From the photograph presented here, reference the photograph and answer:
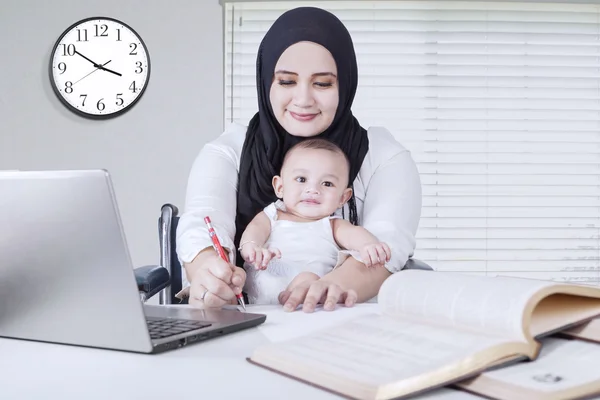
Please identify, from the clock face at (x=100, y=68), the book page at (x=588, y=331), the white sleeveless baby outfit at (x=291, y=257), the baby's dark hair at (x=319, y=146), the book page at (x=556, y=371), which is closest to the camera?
the book page at (x=556, y=371)

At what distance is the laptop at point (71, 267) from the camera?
2.02 ft

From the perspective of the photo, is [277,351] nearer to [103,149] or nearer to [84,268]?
[84,268]

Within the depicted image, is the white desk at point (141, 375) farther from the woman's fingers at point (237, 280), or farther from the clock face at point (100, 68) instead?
the clock face at point (100, 68)

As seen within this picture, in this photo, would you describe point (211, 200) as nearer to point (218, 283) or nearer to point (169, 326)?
point (218, 283)

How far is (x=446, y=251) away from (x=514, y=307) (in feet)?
8.27

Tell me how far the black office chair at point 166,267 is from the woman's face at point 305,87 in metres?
0.44

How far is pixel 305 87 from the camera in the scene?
1.56 meters

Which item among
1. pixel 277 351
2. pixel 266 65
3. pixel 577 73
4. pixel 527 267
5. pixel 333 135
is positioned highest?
pixel 577 73

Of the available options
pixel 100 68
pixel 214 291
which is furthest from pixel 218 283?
pixel 100 68

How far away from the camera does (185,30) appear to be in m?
2.97

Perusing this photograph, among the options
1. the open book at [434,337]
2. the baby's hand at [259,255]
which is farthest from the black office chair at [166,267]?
the open book at [434,337]

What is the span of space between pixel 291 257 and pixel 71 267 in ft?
2.74

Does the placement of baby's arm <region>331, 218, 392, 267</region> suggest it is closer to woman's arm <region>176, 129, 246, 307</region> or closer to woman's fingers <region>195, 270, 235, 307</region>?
woman's arm <region>176, 129, 246, 307</region>

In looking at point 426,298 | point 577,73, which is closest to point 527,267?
point 577,73
